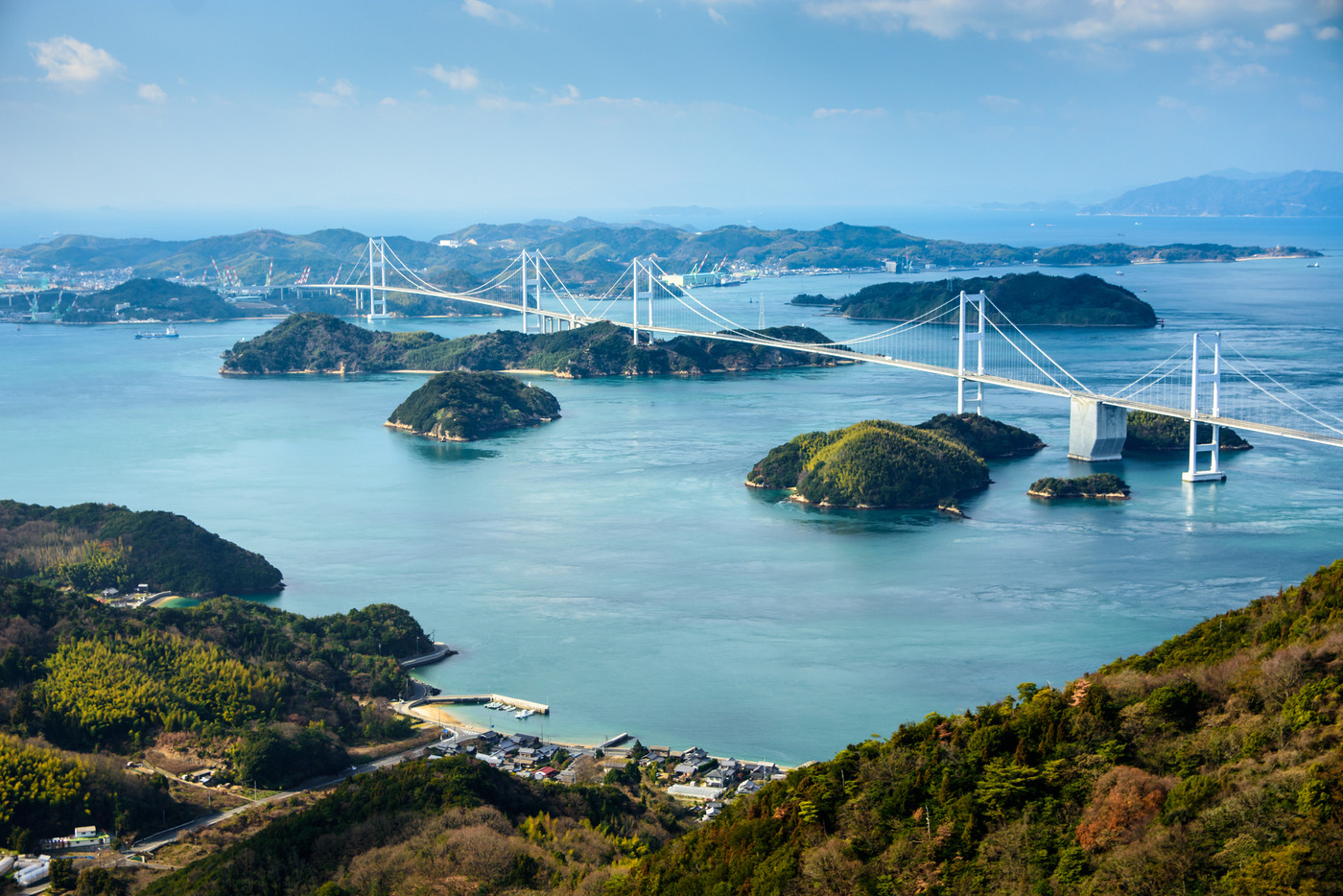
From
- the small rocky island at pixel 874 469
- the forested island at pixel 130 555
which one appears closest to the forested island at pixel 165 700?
the forested island at pixel 130 555

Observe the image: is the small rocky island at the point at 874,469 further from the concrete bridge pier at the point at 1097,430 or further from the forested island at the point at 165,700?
the forested island at the point at 165,700

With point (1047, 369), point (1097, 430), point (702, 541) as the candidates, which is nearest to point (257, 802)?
point (702, 541)

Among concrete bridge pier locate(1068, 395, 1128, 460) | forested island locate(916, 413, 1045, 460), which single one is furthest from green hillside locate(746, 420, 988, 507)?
concrete bridge pier locate(1068, 395, 1128, 460)

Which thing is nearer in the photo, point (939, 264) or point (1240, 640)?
point (1240, 640)

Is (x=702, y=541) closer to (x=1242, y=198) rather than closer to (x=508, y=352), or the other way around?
(x=508, y=352)

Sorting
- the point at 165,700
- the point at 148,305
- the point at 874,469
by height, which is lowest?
the point at 165,700

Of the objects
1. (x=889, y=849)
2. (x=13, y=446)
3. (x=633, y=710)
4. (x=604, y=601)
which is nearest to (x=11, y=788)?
(x=633, y=710)

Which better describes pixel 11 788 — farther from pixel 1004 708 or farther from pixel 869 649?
pixel 869 649
